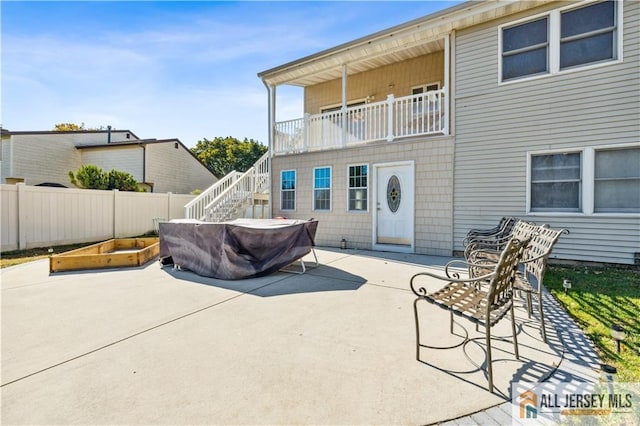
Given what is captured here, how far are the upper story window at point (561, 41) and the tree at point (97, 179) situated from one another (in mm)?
14157

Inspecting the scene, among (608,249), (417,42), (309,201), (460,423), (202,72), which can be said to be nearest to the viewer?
(460,423)

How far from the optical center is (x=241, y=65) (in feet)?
32.0

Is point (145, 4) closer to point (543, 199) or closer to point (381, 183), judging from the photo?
point (381, 183)

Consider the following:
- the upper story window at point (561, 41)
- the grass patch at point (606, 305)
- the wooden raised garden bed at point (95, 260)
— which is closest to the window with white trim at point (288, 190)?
the wooden raised garden bed at point (95, 260)

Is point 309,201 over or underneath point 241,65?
underneath

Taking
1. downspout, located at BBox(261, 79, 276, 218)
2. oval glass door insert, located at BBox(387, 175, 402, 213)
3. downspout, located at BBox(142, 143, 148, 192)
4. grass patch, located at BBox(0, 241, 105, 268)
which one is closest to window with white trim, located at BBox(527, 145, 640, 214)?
oval glass door insert, located at BBox(387, 175, 402, 213)

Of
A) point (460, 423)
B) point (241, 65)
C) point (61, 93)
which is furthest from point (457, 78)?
point (61, 93)

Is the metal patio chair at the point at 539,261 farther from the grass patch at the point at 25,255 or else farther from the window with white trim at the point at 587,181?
the grass patch at the point at 25,255

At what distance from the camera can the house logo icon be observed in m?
1.77

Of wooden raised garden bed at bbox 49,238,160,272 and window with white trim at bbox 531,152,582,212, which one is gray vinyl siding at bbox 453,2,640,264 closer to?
window with white trim at bbox 531,152,582,212

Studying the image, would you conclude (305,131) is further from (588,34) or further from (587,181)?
(587,181)

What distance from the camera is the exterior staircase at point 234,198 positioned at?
8.95 metres

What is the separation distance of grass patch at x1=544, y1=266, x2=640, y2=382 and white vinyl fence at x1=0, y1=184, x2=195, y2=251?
11587 mm

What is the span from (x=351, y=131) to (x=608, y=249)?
6483 millimetres
